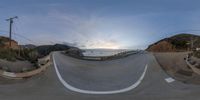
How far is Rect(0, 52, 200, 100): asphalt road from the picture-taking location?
15.0 meters

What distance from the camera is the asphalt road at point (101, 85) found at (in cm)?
1497

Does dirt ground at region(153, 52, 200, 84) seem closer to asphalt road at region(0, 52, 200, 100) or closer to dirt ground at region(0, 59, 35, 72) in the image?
asphalt road at region(0, 52, 200, 100)

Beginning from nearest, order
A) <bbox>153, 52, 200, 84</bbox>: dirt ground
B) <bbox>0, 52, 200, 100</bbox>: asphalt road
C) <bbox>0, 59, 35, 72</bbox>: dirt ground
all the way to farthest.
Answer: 1. <bbox>0, 52, 200, 100</bbox>: asphalt road
2. <bbox>153, 52, 200, 84</bbox>: dirt ground
3. <bbox>0, 59, 35, 72</bbox>: dirt ground

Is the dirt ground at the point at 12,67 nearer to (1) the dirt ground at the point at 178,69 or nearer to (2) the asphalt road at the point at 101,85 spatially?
(2) the asphalt road at the point at 101,85

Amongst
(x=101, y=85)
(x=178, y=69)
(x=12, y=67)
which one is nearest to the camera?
(x=101, y=85)

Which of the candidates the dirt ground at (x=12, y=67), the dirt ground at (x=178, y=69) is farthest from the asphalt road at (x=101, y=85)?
the dirt ground at (x=12, y=67)

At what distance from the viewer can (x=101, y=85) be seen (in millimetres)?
18984

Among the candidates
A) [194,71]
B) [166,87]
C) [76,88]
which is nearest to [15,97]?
[76,88]

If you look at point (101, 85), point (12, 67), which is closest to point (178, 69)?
point (101, 85)

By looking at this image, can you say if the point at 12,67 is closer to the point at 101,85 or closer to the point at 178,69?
the point at 178,69

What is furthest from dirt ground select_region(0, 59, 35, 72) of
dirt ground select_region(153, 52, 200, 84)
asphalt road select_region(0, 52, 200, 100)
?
dirt ground select_region(153, 52, 200, 84)

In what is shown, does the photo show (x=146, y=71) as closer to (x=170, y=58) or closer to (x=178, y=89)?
(x=178, y=89)

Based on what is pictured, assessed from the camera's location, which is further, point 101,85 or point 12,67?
point 12,67

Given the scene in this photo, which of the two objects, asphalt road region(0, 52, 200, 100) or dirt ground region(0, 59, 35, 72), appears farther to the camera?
dirt ground region(0, 59, 35, 72)
